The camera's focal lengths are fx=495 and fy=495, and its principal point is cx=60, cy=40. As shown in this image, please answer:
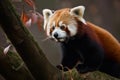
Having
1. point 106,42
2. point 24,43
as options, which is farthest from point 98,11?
point 24,43

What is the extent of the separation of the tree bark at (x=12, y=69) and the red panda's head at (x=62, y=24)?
0.44 meters

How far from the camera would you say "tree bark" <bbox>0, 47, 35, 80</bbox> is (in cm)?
227

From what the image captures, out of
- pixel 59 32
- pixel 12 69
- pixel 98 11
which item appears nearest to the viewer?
pixel 12 69

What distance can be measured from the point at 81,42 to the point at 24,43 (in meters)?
0.92

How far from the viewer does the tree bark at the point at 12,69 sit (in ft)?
7.43

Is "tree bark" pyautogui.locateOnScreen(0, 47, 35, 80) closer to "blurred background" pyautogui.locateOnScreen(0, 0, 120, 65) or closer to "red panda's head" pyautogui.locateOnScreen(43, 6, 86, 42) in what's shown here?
"red panda's head" pyautogui.locateOnScreen(43, 6, 86, 42)

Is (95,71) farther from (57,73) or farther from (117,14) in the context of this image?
(117,14)

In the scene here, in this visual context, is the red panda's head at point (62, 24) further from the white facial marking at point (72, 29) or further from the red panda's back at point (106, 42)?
the red panda's back at point (106, 42)

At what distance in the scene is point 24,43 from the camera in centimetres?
204

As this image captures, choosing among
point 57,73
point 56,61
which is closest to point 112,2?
point 56,61

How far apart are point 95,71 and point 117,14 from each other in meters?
2.35

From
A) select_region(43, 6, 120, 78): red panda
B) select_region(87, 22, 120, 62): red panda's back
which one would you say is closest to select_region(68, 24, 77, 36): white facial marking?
select_region(43, 6, 120, 78): red panda

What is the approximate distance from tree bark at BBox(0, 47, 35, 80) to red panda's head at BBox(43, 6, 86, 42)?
0.44 metres

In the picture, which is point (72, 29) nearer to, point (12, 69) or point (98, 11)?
point (12, 69)
